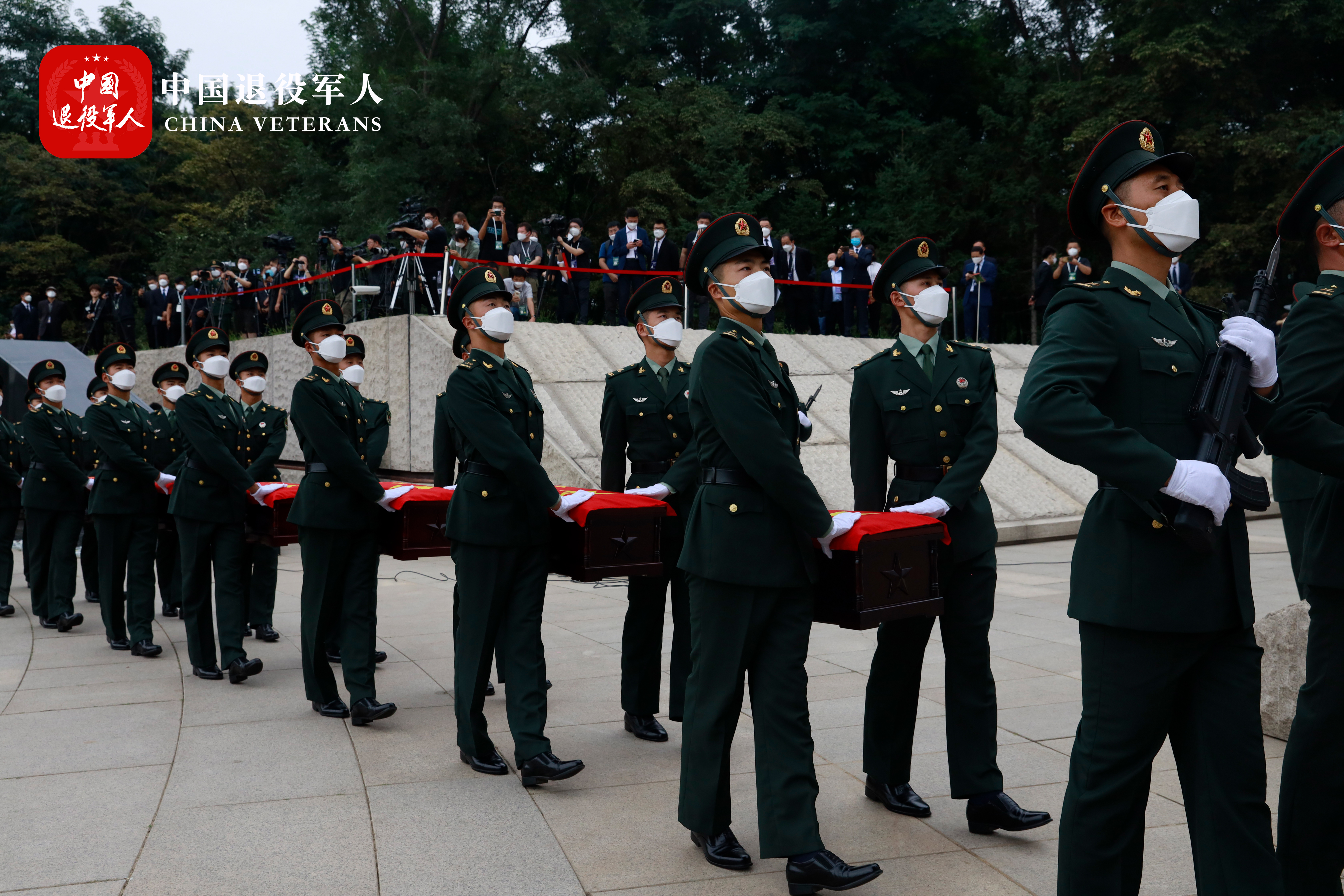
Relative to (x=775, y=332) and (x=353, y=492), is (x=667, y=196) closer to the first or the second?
(x=775, y=332)

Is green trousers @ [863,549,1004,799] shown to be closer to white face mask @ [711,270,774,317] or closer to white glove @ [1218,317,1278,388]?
white face mask @ [711,270,774,317]

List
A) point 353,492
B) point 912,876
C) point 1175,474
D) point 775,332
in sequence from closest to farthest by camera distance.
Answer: point 1175,474
point 912,876
point 353,492
point 775,332

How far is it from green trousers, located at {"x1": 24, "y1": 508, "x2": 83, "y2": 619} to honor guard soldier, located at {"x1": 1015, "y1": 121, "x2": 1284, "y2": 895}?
9226 millimetres

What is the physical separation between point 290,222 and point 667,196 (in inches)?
503

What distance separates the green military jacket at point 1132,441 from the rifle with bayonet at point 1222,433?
0.14ft

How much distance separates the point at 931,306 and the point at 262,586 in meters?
6.11

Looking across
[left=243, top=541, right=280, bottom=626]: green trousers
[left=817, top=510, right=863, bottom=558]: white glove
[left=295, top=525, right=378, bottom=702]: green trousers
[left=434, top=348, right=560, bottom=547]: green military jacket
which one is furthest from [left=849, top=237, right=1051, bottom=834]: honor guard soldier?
[left=243, top=541, right=280, bottom=626]: green trousers

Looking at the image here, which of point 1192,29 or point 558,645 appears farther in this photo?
point 1192,29

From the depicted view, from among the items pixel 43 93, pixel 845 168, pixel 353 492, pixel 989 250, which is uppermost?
pixel 43 93

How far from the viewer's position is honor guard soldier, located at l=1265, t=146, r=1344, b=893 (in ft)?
10.5

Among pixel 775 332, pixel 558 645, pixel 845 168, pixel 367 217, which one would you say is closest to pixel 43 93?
pixel 367 217

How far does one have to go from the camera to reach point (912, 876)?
3.84m

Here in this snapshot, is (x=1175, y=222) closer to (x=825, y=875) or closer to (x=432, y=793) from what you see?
(x=825, y=875)

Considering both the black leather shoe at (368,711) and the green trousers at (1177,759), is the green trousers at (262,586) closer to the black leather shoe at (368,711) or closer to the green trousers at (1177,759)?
the black leather shoe at (368,711)
